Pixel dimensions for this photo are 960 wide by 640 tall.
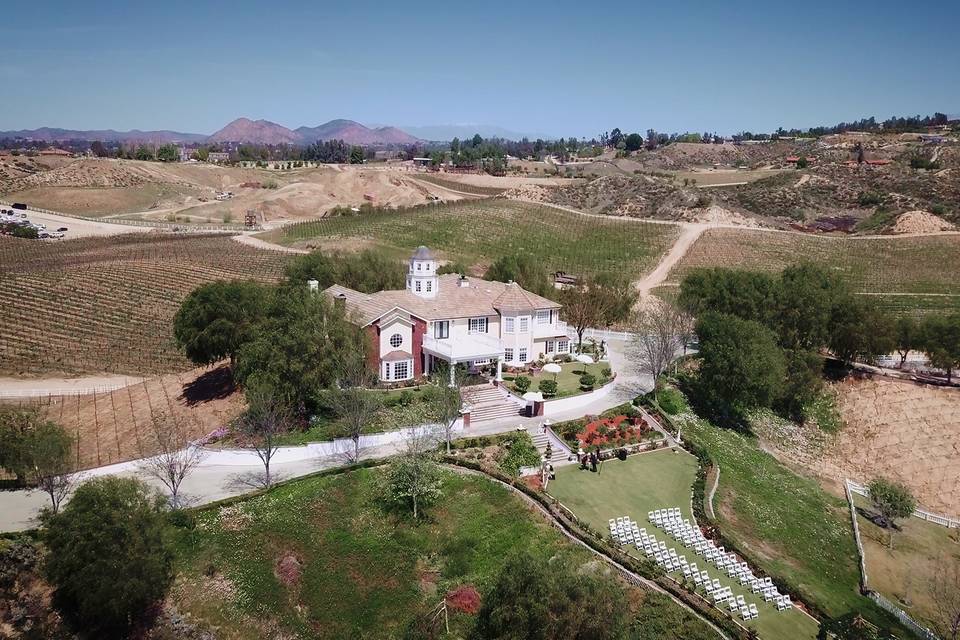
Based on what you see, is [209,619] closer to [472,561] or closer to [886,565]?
[472,561]

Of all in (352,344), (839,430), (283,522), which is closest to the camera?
(283,522)

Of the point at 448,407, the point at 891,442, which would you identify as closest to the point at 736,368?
the point at 891,442

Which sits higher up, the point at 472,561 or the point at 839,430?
the point at 472,561

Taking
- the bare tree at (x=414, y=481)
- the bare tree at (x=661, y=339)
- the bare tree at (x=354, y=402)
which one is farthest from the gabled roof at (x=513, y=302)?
the bare tree at (x=414, y=481)

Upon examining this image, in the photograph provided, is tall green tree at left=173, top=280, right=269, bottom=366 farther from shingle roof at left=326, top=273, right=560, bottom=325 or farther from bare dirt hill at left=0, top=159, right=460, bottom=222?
bare dirt hill at left=0, top=159, right=460, bottom=222

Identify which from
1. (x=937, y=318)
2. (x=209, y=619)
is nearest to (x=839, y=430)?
(x=937, y=318)

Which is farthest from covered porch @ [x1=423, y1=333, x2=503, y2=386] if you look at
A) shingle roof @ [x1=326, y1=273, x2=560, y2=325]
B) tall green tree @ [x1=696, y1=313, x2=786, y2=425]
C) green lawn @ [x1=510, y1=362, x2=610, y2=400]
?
tall green tree @ [x1=696, y1=313, x2=786, y2=425]

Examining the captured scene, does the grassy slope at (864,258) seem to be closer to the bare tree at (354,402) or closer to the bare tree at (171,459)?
the bare tree at (354,402)
